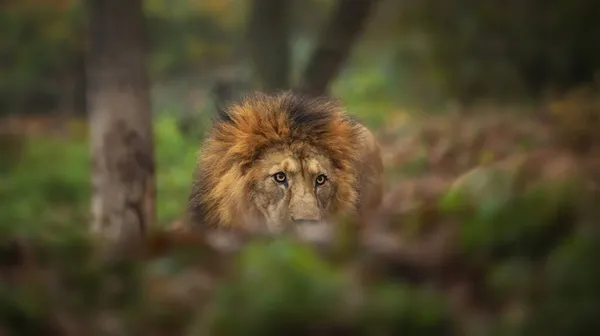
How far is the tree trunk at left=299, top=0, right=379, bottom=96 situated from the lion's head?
48.0 inches

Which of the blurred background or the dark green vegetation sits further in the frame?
the blurred background

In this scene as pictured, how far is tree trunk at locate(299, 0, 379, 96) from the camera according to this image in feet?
8.83

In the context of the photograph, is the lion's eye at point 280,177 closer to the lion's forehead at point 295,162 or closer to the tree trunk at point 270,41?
the lion's forehead at point 295,162

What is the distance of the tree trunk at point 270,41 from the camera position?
2.69 metres

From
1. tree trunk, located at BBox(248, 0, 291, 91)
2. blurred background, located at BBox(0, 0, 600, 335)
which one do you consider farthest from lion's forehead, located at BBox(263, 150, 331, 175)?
tree trunk, located at BBox(248, 0, 291, 91)

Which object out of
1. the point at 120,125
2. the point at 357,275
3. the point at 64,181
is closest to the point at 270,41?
the point at 64,181

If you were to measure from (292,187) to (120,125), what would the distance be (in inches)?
26.7

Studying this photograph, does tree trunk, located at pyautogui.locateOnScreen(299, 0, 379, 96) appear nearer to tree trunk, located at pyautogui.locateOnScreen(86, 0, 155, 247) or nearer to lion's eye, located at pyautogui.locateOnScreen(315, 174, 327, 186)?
tree trunk, located at pyautogui.locateOnScreen(86, 0, 155, 247)

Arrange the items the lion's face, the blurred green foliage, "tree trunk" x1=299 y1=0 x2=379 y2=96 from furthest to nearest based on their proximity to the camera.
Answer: "tree trunk" x1=299 y1=0 x2=379 y2=96 → the blurred green foliage → the lion's face

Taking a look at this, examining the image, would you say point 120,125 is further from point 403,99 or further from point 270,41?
point 403,99

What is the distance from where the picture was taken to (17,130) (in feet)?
10.2

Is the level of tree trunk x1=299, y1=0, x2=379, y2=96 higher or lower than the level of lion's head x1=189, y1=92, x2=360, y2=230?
higher

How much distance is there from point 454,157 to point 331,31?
29.5 inches

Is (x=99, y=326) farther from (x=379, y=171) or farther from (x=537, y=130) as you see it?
(x=537, y=130)
